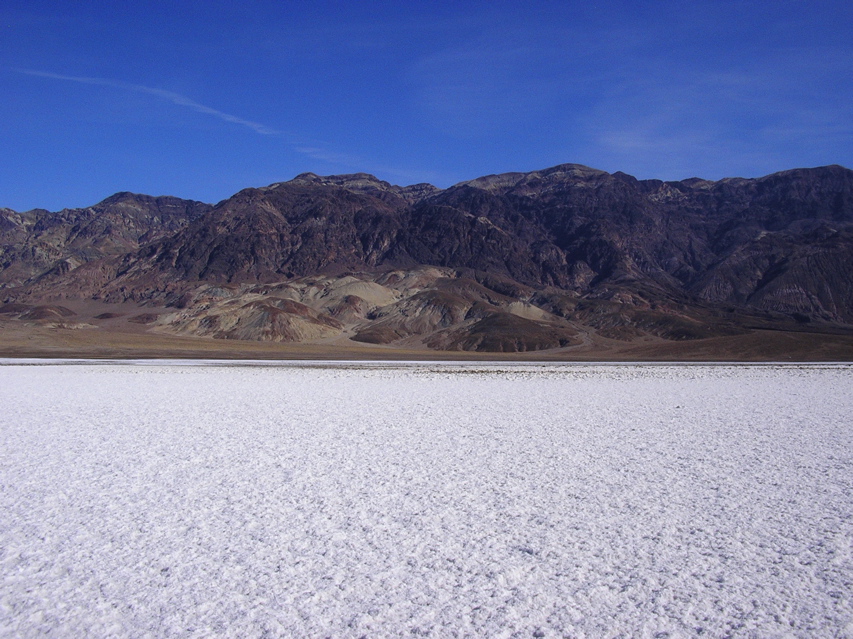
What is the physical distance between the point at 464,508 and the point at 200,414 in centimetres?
1099

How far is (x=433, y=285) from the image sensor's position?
119188 mm

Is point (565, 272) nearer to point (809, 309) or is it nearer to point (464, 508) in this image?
point (809, 309)

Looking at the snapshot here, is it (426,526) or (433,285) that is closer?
(426,526)

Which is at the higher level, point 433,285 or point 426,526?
point 433,285

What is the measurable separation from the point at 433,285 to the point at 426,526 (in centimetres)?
11210

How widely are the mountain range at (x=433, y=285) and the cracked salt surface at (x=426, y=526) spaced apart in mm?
50524

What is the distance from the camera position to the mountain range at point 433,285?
266 ft

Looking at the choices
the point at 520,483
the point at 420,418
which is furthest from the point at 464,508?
the point at 420,418

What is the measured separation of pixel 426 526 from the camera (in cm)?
745

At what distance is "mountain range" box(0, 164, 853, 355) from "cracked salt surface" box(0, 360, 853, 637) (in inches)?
1989

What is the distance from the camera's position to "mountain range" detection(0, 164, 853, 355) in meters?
81.2

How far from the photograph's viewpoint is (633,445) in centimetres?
1235

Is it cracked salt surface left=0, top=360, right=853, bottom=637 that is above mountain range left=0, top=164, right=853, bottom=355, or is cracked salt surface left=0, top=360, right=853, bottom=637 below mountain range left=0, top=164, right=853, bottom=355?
below

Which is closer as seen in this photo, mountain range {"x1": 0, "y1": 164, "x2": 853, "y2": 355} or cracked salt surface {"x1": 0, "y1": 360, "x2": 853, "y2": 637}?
cracked salt surface {"x1": 0, "y1": 360, "x2": 853, "y2": 637}
